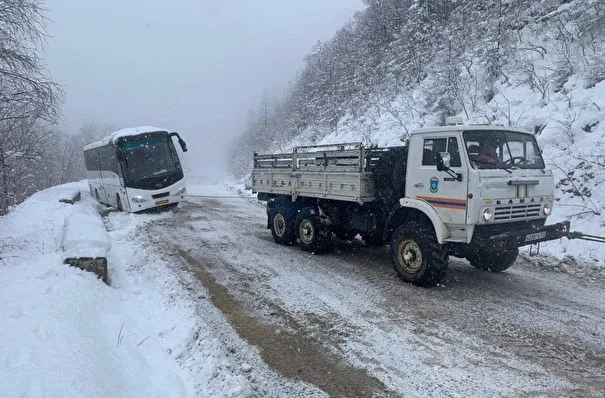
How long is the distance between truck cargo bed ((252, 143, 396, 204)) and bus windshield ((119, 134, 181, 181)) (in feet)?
20.0

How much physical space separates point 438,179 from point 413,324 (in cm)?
242

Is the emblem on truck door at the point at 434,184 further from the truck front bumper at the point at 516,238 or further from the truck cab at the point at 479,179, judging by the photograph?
the truck front bumper at the point at 516,238

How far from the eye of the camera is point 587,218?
9273 millimetres

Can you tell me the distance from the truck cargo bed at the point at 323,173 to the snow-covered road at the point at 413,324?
1523 mm

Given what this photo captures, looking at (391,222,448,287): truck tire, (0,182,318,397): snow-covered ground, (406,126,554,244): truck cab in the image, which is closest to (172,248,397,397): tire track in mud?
(0,182,318,397): snow-covered ground

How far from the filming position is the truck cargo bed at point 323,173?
8.03m

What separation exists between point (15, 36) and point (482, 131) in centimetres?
1087

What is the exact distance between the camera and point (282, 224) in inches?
416

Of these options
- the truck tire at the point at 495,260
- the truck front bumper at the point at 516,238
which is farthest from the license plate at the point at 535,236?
the truck tire at the point at 495,260

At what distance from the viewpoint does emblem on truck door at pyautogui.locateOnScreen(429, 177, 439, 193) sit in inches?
259

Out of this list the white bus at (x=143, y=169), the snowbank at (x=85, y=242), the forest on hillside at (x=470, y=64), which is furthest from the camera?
the white bus at (x=143, y=169)

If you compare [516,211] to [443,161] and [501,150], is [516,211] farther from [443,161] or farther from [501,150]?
[443,161]

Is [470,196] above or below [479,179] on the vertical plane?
below

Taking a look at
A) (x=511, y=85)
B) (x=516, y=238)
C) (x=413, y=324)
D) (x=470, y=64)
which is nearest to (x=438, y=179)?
(x=516, y=238)
